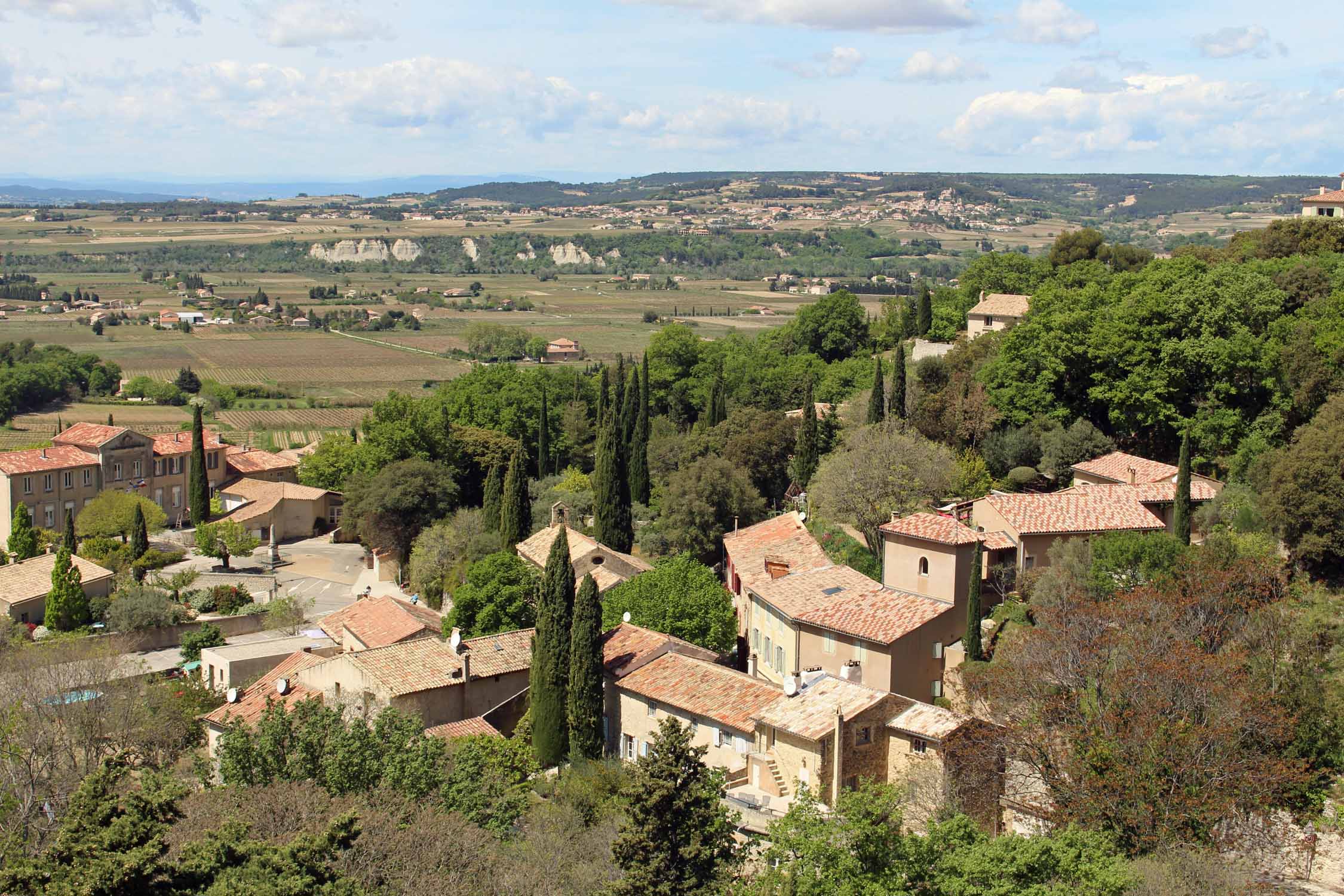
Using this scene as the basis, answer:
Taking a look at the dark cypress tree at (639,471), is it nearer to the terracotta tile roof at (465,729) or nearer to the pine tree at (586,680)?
the terracotta tile roof at (465,729)

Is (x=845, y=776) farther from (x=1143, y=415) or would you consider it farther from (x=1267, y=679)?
(x=1143, y=415)

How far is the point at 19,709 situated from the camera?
29.1m

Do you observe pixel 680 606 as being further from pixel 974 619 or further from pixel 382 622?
pixel 382 622

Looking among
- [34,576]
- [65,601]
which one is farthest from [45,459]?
[65,601]

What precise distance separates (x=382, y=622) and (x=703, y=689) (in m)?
11.4

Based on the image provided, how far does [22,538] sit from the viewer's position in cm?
5234

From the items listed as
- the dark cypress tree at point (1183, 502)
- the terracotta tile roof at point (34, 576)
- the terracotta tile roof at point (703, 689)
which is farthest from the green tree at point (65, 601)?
the dark cypress tree at point (1183, 502)

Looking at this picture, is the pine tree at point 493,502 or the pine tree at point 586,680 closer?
the pine tree at point 586,680

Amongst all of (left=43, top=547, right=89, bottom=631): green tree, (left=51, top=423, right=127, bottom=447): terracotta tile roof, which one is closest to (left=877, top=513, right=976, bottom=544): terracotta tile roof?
(left=43, top=547, right=89, bottom=631): green tree

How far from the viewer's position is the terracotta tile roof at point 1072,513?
35969 millimetres

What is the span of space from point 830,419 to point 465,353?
254ft

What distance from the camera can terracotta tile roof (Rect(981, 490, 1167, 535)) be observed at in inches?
1416

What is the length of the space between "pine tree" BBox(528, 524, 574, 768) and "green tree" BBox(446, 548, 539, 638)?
18.7 feet

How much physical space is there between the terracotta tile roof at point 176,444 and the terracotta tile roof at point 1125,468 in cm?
3837
